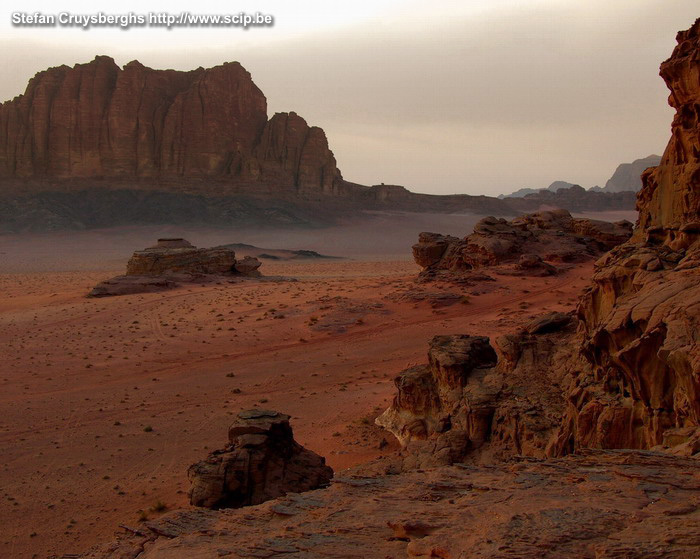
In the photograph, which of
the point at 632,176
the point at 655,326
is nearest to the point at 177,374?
the point at 655,326

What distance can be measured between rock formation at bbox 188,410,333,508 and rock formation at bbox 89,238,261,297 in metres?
21.5

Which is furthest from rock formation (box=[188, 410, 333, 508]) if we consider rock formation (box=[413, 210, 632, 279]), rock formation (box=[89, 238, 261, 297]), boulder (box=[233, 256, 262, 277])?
boulder (box=[233, 256, 262, 277])

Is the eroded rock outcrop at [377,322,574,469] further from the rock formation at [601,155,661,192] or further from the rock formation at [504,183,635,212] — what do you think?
the rock formation at [601,155,661,192]

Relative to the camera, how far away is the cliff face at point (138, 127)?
76750 millimetres

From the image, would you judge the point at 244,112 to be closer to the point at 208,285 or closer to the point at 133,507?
the point at 208,285

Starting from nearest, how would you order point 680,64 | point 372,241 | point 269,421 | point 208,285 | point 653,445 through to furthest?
point 653,445, point 269,421, point 680,64, point 208,285, point 372,241

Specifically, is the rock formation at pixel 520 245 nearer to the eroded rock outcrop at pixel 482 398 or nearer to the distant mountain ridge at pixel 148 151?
the eroded rock outcrop at pixel 482 398

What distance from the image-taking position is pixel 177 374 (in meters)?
17.3

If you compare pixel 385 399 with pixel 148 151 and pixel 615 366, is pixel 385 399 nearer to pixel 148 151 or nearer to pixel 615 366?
pixel 615 366

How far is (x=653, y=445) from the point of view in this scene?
662 centimetres

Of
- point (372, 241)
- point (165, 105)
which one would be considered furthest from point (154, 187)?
point (372, 241)

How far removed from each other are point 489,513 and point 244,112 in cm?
8269

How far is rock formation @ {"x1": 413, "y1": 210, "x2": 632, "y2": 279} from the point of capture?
1083 inches

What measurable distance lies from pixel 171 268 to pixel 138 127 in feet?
165
